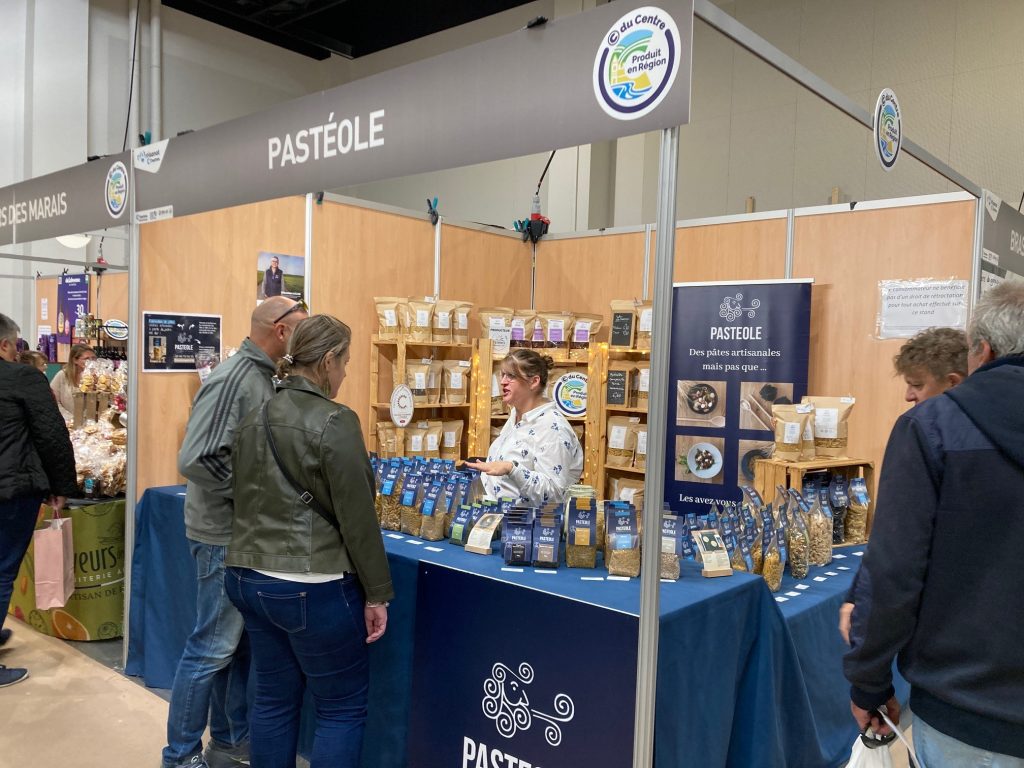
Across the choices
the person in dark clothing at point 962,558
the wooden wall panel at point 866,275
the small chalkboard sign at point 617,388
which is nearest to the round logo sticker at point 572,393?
the small chalkboard sign at point 617,388

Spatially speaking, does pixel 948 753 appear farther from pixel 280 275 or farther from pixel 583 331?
pixel 583 331

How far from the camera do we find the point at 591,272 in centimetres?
589

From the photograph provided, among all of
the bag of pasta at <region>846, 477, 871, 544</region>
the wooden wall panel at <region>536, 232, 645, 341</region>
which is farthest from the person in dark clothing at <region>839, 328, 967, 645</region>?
the wooden wall panel at <region>536, 232, 645, 341</region>

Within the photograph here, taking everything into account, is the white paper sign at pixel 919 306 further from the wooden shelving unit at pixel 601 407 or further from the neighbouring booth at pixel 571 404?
the wooden shelving unit at pixel 601 407

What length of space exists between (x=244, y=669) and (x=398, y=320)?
2.53 m

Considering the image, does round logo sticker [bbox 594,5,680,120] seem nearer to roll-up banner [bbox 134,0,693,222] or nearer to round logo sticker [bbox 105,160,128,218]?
roll-up banner [bbox 134,0,693,222]

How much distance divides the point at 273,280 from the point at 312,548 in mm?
2552

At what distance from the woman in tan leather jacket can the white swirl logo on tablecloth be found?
1.16ft

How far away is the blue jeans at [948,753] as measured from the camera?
1.40m

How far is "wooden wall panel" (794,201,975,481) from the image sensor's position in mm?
4199

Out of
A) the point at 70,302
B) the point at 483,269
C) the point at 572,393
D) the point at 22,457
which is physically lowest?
the point at 22,457

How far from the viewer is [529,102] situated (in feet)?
6.61

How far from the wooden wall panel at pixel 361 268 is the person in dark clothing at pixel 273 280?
29 cm

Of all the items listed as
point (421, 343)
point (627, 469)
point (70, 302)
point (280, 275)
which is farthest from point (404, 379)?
point (70, 302)
